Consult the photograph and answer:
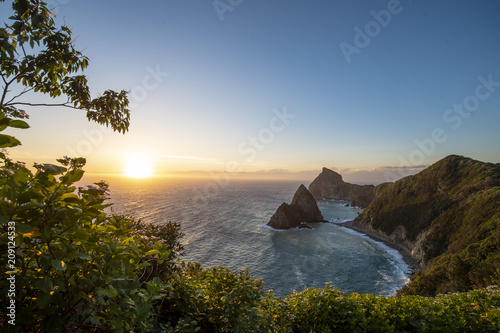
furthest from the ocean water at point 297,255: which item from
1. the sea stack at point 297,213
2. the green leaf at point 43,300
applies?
the green leaf at point 43,300

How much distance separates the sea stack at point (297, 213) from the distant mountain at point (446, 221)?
15.7 meters

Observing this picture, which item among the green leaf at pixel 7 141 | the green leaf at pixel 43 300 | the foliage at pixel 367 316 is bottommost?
the foliage at pixel 367 316

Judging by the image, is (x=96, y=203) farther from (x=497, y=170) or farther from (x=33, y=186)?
(x=497, y=170)

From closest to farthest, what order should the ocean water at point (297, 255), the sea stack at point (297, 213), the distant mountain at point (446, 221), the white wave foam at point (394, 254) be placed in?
1. the distant mountain at point (446, 221)
2. the ocean water at point (297, 255)
3. the white wave foam at point (394, 254)
4. the sea stack at point (297, 213)

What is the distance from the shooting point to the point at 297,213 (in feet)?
234

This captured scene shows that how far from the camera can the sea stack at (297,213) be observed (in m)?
65.1

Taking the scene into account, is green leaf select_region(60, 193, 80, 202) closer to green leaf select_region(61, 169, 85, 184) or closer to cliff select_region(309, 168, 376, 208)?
green leaf select_region(61, 169, 85, 184)

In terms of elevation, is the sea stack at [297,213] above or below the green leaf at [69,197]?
below

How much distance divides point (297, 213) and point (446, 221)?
37.7 meters

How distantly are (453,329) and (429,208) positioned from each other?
6510cm

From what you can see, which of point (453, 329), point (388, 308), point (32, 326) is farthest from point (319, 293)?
point (32, 326)

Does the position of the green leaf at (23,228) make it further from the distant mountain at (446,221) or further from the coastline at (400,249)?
the coastline at (400,249)

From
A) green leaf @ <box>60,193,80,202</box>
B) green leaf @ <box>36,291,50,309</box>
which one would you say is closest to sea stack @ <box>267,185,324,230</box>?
green leaf @ <box>36,291,50,309</box>

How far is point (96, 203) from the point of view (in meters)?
1.66
